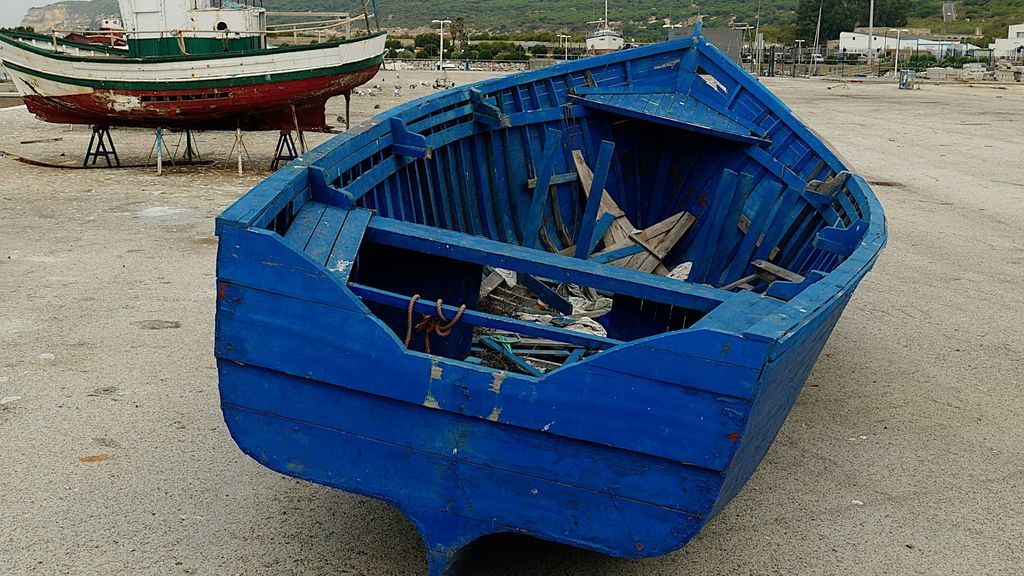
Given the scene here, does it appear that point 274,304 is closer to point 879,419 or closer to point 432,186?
point 432,186

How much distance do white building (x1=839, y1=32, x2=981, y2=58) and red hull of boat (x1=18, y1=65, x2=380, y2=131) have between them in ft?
237

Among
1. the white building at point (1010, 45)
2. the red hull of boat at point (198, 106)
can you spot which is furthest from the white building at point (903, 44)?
the red hull of boat at point (198, 106)

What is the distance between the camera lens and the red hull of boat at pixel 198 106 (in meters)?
13.9

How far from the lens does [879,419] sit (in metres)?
5.84

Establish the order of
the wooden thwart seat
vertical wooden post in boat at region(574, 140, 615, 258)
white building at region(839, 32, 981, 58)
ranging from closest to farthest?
the wooden thwart seat → vertical wooden post in boat at region(574, 140, 615, 258) → white building at region(839, 32, 981, 58)

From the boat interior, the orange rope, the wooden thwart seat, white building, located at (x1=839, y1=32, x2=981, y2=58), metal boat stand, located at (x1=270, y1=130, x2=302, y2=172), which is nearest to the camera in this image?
the orange rope

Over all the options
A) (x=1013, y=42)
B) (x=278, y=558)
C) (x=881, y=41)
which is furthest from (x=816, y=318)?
(x=881, y=41)

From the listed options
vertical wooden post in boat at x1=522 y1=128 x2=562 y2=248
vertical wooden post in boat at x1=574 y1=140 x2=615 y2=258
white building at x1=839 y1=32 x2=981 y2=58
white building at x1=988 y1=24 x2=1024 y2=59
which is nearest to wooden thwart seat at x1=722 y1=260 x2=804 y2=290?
vertical wooden post in boat at x1=574 y1=140 x2=615 y2=258

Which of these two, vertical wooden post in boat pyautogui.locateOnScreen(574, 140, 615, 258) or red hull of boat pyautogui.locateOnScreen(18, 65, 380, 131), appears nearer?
vertical wooden post in boat pyautogui.locateOnScreen(574, 140, 615, 258)

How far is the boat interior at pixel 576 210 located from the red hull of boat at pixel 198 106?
7.27 meters

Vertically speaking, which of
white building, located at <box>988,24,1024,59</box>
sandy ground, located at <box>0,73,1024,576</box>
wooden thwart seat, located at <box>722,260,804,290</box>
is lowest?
sandy ground, located at <box>0,73,1024,576</box>

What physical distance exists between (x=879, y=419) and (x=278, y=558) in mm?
3739

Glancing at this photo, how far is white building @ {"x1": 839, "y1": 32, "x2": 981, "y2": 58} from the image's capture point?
77000mm

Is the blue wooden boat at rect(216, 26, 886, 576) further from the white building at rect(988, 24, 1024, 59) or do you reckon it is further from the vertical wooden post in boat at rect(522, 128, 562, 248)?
the white building at rect(988, 24, 1024, 59)
